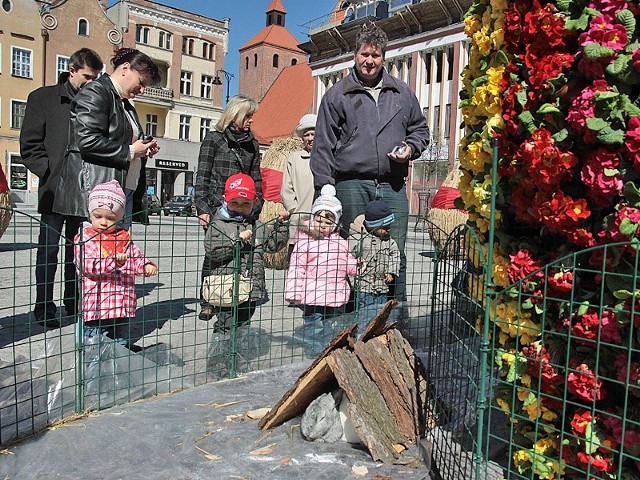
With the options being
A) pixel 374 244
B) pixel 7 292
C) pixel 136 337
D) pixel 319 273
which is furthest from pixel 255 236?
pixel 7 292

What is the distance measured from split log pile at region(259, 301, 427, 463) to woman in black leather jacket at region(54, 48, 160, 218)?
2.17 meters

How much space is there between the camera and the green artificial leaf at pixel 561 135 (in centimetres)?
214

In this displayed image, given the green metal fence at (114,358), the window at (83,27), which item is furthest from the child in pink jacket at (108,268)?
the window at (83,27)

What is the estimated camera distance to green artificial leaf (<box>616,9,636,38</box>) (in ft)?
6.53

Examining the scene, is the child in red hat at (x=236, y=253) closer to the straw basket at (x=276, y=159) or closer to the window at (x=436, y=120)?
the straw basket at (x=276, y=159)

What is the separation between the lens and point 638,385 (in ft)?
6.33

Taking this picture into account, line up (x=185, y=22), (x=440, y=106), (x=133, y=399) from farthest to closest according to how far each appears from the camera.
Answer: (x=185, y=22)
(x=440, y=106)
(x=133, y=399)

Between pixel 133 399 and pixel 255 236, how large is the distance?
1328mm

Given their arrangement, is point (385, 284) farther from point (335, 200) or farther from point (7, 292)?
point (7, 292)

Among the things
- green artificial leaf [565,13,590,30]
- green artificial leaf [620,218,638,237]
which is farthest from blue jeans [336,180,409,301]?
green artificial leaf [620,218,638,237]

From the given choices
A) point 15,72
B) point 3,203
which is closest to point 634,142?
point 3,203

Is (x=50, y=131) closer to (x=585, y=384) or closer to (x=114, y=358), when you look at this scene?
(x=114, y=358)

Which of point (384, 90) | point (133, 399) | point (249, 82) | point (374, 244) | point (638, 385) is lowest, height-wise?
point (133, 399)

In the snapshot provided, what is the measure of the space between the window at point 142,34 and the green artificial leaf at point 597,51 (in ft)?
152
